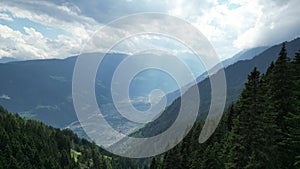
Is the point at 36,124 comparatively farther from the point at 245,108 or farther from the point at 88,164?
the point at 245,108

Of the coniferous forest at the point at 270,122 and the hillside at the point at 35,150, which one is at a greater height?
the hillside at the point at 35,150

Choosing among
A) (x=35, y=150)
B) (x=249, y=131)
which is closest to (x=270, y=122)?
(x=249, y=131)

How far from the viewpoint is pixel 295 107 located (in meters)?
28.4

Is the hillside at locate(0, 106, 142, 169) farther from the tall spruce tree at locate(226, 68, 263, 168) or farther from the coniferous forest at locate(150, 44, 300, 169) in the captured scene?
the coniferous forest at locate(150, 44, 300, 169)

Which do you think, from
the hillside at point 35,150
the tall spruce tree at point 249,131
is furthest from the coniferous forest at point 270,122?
the hillside at point 35,150

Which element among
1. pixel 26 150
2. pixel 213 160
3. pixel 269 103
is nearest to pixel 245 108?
pixel 269 103

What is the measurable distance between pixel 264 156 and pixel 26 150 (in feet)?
380

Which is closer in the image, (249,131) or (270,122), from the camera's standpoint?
(270,122)

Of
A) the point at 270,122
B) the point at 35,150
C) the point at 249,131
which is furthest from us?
the point at 35,150

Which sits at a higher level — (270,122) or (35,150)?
(35,150)

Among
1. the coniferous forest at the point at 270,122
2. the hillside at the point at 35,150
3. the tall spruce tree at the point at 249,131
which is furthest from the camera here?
the hillside at the point at 35,150

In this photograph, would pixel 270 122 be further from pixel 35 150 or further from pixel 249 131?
pixel 35 150

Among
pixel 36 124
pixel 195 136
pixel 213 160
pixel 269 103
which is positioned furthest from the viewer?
pixel 36 124

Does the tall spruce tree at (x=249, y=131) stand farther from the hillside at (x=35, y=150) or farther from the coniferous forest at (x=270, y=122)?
the hillside at (x=35, y=150)
